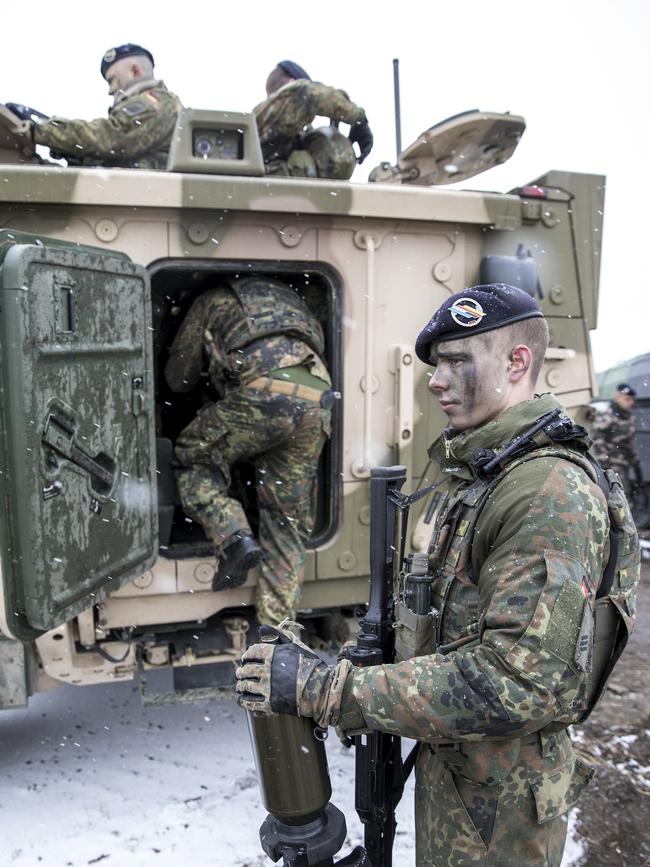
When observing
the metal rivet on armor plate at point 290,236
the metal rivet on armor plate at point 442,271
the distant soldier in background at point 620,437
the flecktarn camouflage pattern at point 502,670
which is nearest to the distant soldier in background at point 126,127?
the metal rivet on armor plate at point 290,236

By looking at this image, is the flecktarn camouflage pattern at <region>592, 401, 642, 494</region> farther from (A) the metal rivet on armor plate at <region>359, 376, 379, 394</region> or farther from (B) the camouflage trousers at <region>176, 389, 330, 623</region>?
(B) the camouflage trousers at <region>176, 389, 330, 623</region>

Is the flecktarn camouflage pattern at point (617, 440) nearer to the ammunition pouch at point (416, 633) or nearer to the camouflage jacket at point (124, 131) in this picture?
the camouflage jacket at point (124, 131)

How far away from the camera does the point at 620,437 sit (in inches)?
274

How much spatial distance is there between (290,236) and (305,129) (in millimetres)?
964

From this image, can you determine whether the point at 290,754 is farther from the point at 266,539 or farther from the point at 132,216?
the point at 132,216

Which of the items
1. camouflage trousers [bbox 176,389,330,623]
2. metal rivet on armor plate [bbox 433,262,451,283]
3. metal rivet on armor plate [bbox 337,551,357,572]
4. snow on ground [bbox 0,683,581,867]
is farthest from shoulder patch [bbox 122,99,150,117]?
snow on ground [bbox 0,683,581,867]

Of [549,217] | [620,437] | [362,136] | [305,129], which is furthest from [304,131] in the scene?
[620,437]

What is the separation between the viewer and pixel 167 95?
3174mm

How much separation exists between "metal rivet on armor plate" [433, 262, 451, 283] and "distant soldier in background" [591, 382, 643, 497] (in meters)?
4.25

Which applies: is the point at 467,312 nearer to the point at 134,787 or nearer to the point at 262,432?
the point at 262,432

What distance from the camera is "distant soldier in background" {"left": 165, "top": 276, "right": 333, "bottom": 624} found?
281cm

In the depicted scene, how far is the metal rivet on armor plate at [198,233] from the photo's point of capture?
8.97 ft

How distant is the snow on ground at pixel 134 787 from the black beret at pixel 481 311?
189cm

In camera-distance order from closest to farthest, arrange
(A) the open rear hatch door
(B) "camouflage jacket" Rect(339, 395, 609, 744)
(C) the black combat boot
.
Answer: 1. (B) "camouflage jacket" Rect(339, 395, 609, 744)
2. (A) the open rear hatch door
3. (C) the black combat boot
